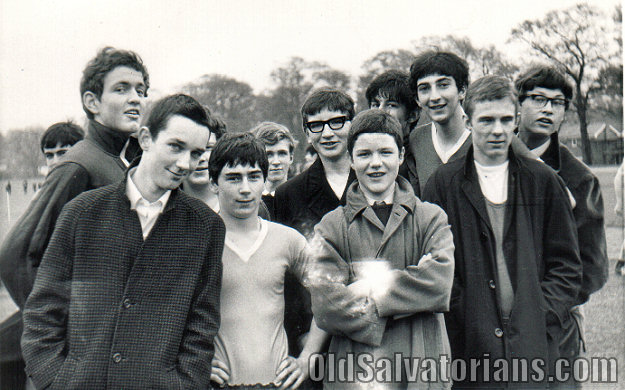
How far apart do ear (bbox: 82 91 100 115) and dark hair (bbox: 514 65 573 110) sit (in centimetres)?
220

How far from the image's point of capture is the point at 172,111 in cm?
221

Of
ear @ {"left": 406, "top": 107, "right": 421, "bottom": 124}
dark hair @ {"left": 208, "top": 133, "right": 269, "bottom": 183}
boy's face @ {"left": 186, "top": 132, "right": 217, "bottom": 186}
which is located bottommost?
boy's face @ {"left": 186, "top": 132, "right": 217, "bottom": 186}

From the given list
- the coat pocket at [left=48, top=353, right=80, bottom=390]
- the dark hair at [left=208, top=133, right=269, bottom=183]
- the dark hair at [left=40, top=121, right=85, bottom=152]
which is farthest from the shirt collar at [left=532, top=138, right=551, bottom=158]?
the dark hair at [left=40, top=121, right=85, bottom=152]

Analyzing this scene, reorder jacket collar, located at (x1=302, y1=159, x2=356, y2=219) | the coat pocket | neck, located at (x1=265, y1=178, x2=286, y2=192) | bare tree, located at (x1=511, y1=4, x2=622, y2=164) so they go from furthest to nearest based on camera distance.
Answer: neck, located at (x1=265, y1=178, x2=286, y2=192) < bare tree, located at (x1=511, y1=4, x2=622, y2=164) < jacket collar, located at (x1=302, y1=159, x2=356, y2=219) < the coat pocket

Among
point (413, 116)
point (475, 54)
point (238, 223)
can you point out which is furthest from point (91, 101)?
point (475, 54)

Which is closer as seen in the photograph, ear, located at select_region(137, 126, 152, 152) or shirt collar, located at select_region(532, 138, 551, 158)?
ear, located at select_region(137, 126, 152, 152)

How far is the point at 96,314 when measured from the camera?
2002 millimetres

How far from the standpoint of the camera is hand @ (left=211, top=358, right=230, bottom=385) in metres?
2.18

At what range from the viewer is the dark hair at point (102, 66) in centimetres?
266

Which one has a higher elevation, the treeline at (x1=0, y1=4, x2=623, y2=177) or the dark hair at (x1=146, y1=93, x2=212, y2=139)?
the treeline at (x1=0, y1=4, x2=623, y2=177)

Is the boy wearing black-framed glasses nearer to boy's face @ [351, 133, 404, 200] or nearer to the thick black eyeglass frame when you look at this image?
the thick black eyeglass frame

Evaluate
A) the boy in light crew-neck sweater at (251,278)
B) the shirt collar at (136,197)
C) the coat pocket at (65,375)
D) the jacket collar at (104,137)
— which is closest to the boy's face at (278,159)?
the boy in light crew-neck sweater at (251,278)

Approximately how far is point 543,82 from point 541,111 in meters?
0.16

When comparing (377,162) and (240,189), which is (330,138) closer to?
(377,162)
